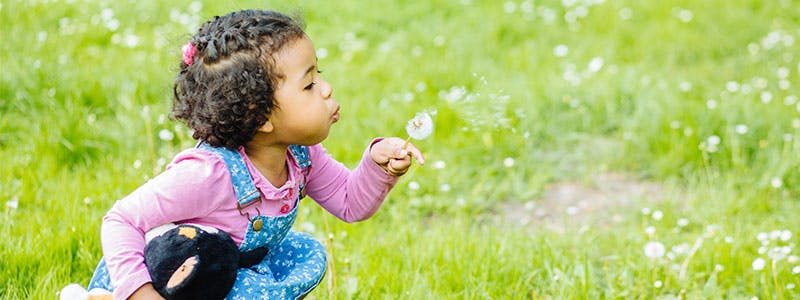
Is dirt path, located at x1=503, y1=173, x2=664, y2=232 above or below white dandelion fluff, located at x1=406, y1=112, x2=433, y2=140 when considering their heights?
below

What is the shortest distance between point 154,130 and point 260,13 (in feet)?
7.49

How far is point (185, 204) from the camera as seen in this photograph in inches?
98.3

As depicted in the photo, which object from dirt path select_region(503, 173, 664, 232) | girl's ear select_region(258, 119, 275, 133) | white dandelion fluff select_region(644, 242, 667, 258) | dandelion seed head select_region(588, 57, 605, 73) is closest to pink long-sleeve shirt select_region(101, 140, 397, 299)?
girl's ear select_region(258, 119, 275, 133)

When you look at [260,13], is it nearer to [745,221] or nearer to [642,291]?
[642,291]

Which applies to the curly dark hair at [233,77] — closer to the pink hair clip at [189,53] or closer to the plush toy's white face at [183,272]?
the pink hair clip at [189,53]

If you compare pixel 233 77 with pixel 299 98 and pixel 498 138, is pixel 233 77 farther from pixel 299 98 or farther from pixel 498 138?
pixel 498 138

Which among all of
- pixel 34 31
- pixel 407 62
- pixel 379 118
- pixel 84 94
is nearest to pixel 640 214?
pixel 379 118

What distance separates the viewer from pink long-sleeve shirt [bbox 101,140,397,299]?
2387 mm

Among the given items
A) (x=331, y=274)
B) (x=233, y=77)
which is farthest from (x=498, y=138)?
(x=233, y=77)

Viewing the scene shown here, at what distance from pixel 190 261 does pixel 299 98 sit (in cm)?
52

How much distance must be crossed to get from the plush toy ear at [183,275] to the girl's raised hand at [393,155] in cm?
63

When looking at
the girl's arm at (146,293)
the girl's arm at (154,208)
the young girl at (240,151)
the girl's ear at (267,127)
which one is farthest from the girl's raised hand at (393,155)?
the girl's arm at (146,293)

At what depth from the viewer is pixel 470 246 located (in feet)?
12.3

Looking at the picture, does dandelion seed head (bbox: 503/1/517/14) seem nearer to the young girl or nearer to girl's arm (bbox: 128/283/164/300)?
the young girl
